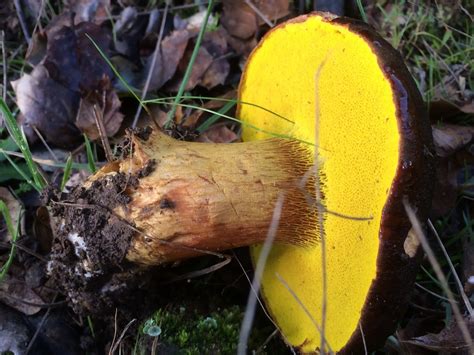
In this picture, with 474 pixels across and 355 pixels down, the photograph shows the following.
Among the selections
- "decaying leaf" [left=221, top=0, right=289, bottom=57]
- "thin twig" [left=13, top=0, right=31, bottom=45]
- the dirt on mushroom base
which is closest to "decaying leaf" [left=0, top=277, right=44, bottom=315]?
the dirt on mushroom base

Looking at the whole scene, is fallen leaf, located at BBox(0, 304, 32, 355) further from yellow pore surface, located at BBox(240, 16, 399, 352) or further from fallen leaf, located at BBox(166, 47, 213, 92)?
fallen leaf, located at BBox(166, 47, 213, 92)

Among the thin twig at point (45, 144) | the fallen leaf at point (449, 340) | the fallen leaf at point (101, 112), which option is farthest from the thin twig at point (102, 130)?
the fallen leaf at point (449, 340)

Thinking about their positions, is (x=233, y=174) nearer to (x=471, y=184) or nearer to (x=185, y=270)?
(x=185, y=270)

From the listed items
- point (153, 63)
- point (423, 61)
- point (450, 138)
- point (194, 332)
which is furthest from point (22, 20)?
point (450, 138)

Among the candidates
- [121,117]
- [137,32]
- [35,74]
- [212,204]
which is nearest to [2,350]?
[212,204]

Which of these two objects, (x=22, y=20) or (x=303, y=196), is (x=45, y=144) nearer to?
(x=22, y=20)
